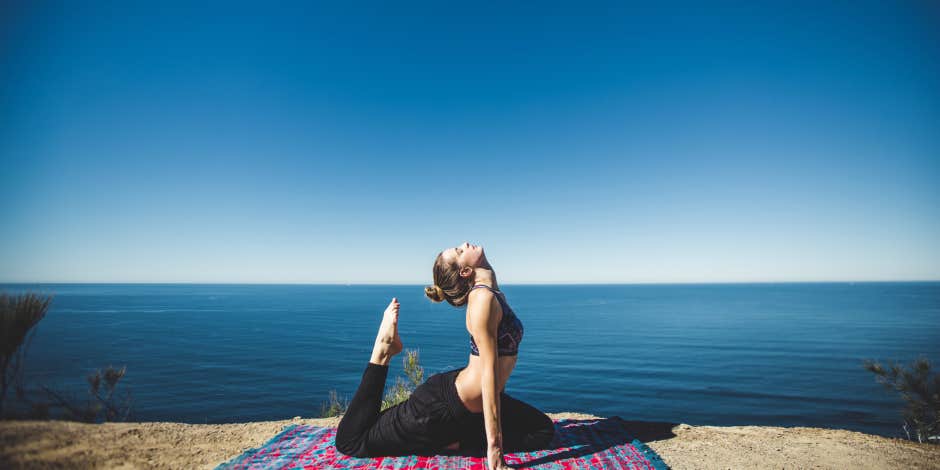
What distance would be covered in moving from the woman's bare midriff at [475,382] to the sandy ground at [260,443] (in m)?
2.26

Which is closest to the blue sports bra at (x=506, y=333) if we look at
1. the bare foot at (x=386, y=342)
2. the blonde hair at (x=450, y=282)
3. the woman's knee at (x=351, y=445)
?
the blonde hair at (x=450, y=282)

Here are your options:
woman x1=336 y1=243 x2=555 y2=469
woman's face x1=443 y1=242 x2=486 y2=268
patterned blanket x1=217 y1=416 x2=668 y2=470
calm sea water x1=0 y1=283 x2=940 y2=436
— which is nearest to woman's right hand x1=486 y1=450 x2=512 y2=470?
woman x1=336 y1=243 x2=555 y2=469

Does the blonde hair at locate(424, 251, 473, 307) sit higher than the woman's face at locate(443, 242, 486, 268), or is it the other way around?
the woman's face at locate(443, 242, 486, 268)

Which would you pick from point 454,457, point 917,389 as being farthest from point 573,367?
point 454,457

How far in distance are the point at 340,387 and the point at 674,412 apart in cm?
1720

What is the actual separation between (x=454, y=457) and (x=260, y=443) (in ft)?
8.17

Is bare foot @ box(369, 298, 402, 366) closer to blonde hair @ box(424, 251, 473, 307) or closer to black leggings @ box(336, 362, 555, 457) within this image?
black leggings @ box(336, 362, 555, 457)

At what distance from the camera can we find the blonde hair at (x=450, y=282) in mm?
4141

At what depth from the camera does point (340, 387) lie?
23375mm

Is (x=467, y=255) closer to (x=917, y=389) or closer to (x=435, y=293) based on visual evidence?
(x=435, y=293)

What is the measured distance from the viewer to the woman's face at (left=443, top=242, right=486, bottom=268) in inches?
163

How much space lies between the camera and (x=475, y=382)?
4027mm

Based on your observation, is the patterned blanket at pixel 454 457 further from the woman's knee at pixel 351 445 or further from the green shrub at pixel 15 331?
the green shrub at pixel 15 331

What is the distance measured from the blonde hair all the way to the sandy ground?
293 cm
